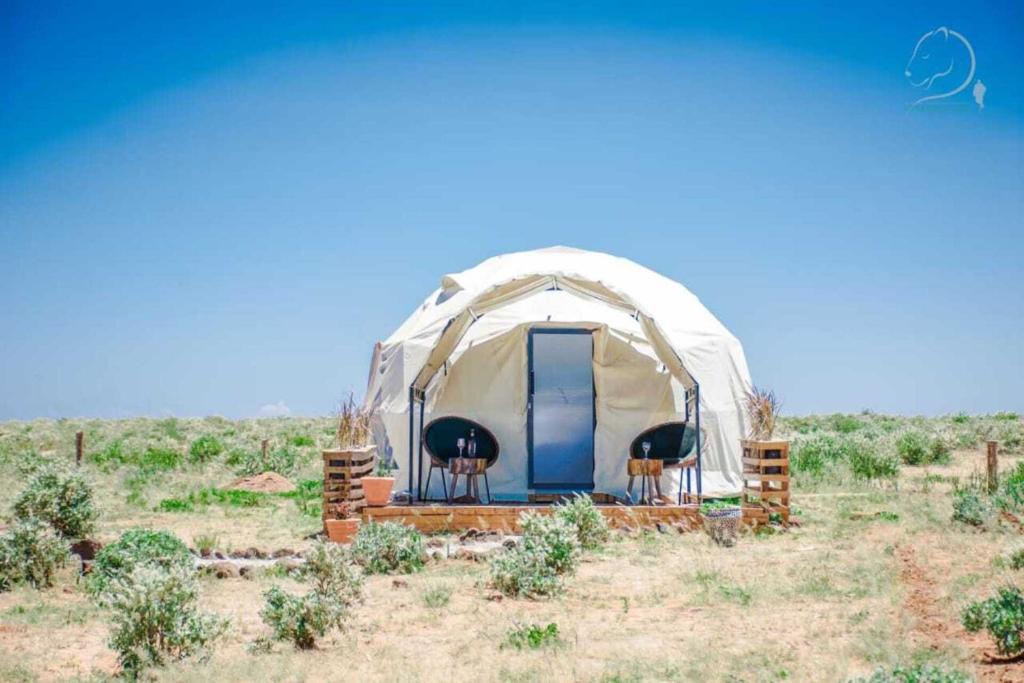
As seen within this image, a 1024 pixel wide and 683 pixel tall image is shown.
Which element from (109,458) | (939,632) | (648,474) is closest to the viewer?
(939,632)

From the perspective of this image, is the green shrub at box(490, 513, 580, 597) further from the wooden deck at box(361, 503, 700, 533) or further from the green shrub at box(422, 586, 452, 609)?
the wooden deck at box(361, 503, 700, 533)

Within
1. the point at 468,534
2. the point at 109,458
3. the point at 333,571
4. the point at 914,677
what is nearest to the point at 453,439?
the point at 468,534

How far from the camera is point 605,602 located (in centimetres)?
709

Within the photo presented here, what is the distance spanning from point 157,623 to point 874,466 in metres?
11.6

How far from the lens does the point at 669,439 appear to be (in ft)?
41.6

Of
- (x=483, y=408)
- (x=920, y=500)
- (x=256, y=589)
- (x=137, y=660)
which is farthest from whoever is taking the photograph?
(x=483, y=408)

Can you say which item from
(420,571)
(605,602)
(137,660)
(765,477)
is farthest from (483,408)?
(137,660)

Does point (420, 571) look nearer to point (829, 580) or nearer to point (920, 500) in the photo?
point (829, 580)

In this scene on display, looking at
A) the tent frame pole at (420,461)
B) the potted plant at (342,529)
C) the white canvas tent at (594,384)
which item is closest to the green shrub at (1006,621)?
the potted plant at (342,529)

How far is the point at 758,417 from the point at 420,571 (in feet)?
14.3

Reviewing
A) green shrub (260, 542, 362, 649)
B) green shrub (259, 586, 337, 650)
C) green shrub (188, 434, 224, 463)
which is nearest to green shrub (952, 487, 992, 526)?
green shrub (260, 542, 362, 649)

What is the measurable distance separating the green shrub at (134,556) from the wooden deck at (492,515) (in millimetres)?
3012

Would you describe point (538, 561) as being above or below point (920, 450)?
below

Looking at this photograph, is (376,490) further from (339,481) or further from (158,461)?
(158,461)
